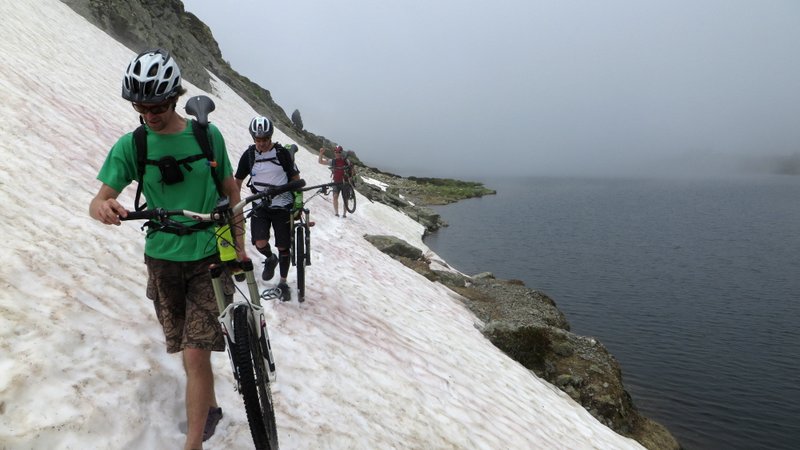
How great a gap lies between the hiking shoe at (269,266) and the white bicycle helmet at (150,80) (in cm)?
589


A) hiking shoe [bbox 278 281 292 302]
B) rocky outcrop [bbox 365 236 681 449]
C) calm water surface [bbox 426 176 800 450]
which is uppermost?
hiking shoe [bbox 278 281 292 302]

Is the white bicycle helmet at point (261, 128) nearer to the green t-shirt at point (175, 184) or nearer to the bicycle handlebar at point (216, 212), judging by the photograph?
the green t-shirt at point (175, 184)

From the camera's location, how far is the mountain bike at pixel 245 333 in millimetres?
3877

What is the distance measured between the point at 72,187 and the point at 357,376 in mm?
6856

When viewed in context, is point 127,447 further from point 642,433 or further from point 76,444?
point 642,433

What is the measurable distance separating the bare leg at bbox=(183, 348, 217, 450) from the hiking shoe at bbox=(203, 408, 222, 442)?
2.33 feet

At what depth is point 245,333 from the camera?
156 inches

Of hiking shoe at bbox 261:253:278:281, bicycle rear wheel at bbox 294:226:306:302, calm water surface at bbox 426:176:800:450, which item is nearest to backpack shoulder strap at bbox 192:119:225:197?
bicycle rear wheel at bbox 294:226:306:302

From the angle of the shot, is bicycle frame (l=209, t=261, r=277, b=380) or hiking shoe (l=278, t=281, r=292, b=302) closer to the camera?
bicycle frame (l=209, t=261, r=277, b=380)

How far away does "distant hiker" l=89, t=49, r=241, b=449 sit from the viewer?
3.84 metres

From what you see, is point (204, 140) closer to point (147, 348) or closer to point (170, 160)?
point (170, 160)

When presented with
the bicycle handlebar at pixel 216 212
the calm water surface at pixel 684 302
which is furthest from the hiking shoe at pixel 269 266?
the calm water surface at pixel 684 302

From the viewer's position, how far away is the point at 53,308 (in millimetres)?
5367

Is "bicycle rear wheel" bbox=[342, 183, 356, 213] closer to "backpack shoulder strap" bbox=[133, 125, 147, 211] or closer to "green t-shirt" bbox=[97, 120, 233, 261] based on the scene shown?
"green t-shirt" bbox=[97, 120, 233, 261]
